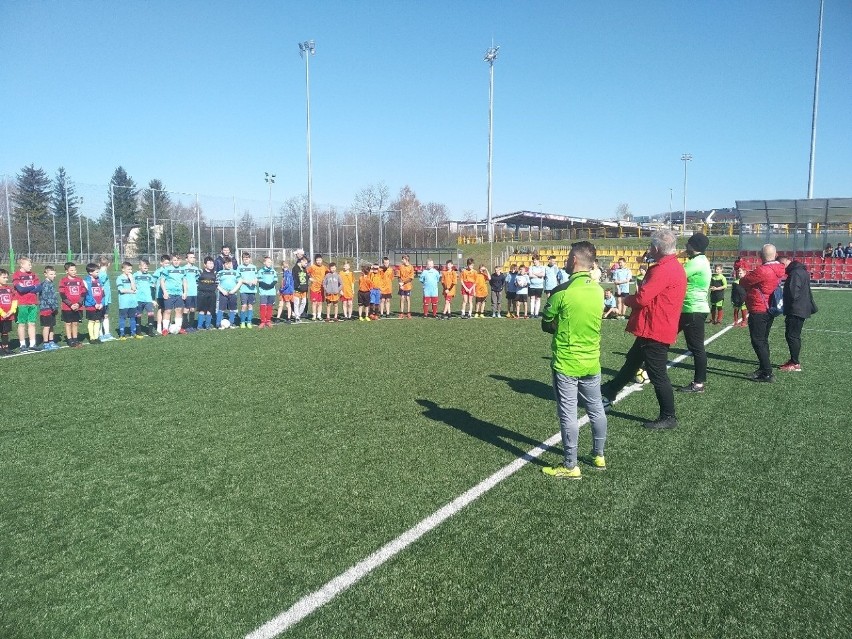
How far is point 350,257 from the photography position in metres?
43.0

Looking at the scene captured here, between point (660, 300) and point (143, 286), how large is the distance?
12236 mm

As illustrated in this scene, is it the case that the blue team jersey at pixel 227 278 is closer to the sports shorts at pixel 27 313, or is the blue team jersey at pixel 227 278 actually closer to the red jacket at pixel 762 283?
the sports shorts at pixel 27 313

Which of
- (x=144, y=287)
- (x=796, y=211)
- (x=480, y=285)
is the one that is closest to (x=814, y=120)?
(x=796, y=211)

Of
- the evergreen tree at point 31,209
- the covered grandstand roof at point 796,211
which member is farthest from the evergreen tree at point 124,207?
the covered grandstand roof at point 796,211

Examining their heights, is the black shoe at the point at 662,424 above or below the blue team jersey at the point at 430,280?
below

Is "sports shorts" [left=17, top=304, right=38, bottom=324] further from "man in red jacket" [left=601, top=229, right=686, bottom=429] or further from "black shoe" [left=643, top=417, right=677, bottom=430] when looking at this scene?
"black shoe" [left=643, top=417, right=677, bottom=430]

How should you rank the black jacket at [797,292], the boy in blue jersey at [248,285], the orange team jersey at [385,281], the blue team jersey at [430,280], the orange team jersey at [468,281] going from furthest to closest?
the orange team jersey at [468,281]
the blue team jersey at [430,280]
the orange team jersey at [385,281]
the boy in blue jersey at [248,285]
the black jacket at [797,292]

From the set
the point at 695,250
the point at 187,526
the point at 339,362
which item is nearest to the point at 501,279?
the point at 339,362

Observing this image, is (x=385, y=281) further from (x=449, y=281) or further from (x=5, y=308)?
(x=5, y=308)

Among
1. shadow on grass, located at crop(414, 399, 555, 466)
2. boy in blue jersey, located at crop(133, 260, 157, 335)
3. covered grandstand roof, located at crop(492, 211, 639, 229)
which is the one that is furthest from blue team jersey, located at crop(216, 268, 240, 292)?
covered grandstand roof, located at crop(492, 211, 639, 229)

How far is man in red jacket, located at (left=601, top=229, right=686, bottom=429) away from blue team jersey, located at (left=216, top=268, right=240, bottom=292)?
11621mm

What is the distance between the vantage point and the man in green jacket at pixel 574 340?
16.0ft

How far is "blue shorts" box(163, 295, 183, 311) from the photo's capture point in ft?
46.6

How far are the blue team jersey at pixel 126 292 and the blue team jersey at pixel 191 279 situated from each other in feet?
4.46
